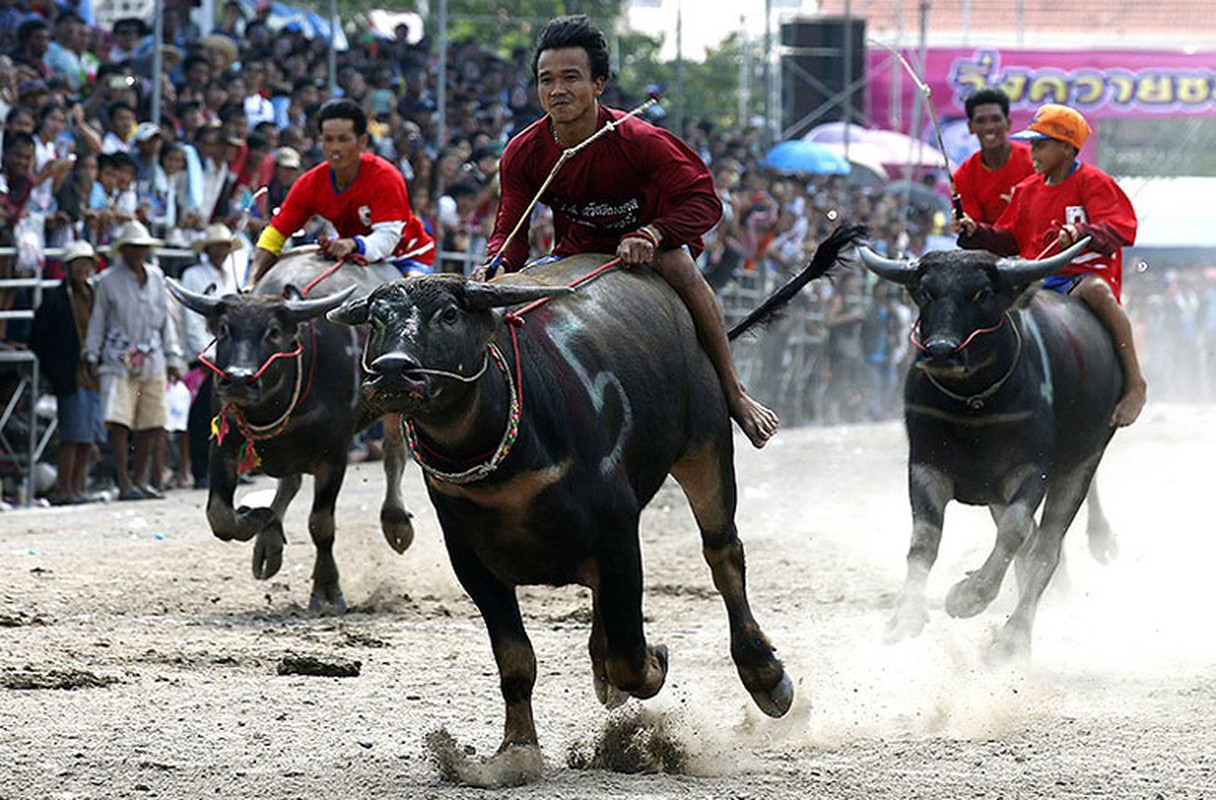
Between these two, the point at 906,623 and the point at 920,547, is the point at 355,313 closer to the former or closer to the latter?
the point at 906,623

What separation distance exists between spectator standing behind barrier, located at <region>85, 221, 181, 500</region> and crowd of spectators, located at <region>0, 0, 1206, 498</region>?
34 cm

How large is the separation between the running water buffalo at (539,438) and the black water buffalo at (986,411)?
172cm

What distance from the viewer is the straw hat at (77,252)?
1253 centimetres

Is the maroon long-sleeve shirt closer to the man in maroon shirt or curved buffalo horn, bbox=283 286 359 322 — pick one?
the man in maroon shirt

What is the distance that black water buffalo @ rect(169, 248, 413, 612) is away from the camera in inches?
349

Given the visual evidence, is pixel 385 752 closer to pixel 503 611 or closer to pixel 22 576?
pixel 503 611

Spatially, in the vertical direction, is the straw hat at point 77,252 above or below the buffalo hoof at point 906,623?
above

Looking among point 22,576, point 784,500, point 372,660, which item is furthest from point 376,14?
point 372,660

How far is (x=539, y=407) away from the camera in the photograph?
215 inches

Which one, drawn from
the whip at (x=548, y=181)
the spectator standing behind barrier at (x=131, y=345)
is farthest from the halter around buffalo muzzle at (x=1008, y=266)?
the spectator standing behind barrier at (x=131, y=345)

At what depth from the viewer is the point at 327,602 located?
→ 9203mm

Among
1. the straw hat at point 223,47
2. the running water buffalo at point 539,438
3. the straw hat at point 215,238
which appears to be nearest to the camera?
the running water buffalo at point 539,438

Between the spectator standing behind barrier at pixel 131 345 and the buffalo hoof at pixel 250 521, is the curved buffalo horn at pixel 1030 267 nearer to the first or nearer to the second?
the buffalo hoof at pixel 250 521

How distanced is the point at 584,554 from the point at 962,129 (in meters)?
26.0
